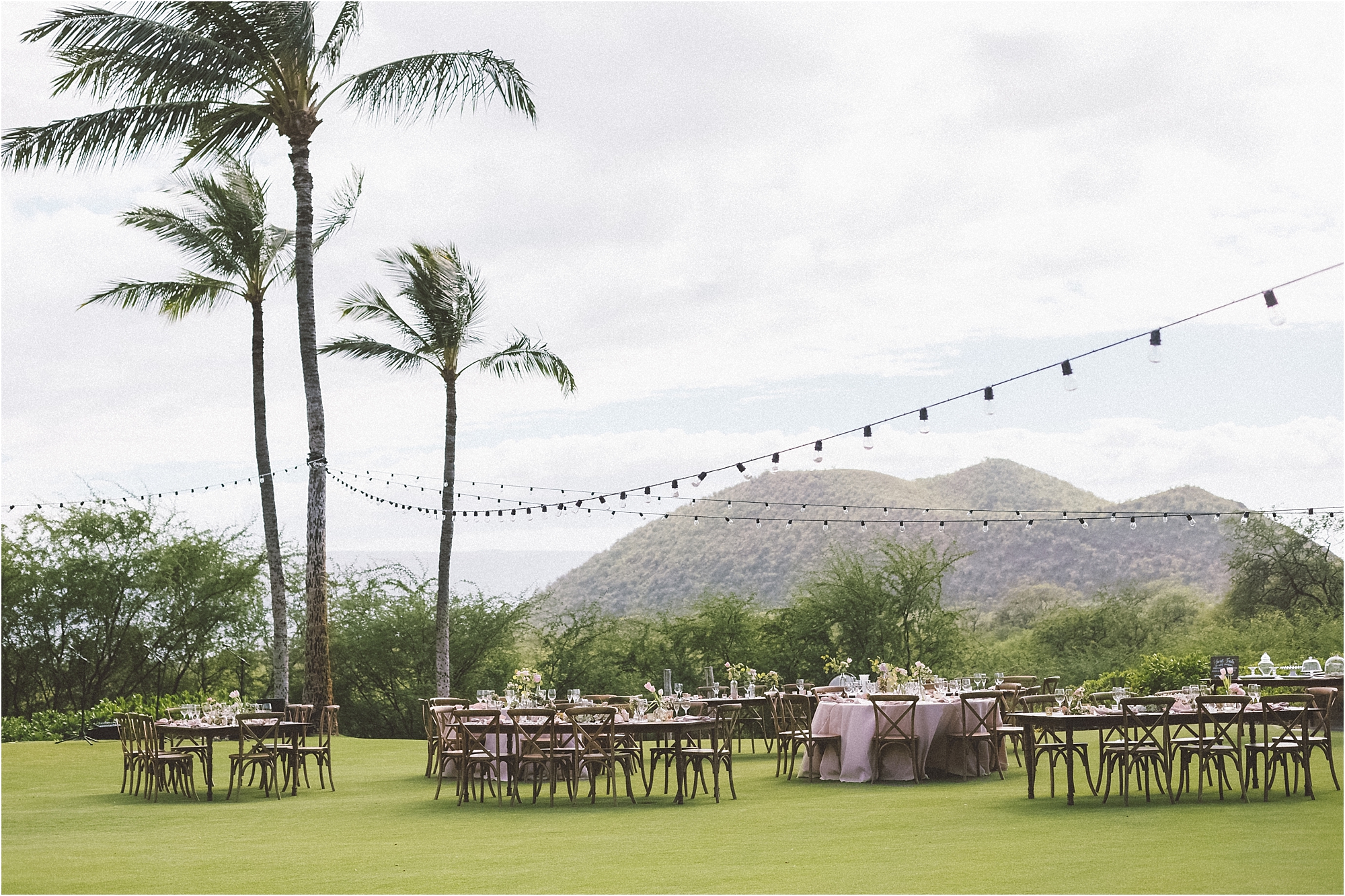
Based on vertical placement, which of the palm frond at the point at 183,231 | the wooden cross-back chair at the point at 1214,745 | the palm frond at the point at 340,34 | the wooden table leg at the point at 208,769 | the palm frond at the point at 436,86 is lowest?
the wooden table leg at the point at 208,769

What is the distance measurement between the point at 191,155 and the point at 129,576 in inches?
300

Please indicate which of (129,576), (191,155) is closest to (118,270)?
(191,155)

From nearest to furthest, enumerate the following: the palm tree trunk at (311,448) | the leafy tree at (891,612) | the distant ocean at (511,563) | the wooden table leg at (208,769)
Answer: the wooden table leg at (208,769) < the palm tree trunk at (311,448) < the leafy tree at (891,612) < the distant ocean at (511,563)

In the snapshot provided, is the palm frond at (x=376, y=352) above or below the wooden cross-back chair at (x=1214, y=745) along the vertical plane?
above

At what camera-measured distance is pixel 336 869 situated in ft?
20.8

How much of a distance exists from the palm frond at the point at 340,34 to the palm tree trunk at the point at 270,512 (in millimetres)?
3960

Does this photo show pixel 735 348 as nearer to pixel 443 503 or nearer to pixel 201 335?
pixel 201 335

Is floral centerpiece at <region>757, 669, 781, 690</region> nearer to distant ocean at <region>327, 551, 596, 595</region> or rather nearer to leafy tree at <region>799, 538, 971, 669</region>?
leafy tree at <region>799, 538, 971, 669</region>

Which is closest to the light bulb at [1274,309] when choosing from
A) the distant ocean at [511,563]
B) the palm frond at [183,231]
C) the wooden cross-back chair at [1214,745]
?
the wooden cross-back chair at [1214,745]

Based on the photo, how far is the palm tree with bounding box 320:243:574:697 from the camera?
17828 mm

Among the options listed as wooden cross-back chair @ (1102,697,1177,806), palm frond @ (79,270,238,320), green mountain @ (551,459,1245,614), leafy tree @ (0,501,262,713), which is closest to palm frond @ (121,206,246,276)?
palm frond @ (79,270,238,320)

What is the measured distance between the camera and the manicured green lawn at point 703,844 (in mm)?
5648

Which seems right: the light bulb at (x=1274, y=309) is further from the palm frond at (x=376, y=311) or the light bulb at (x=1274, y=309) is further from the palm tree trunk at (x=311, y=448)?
the palm frond at (x=376, y=311)

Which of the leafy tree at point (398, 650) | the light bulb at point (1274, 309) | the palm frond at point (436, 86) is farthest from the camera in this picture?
the leafy tree at point (398, 650)
